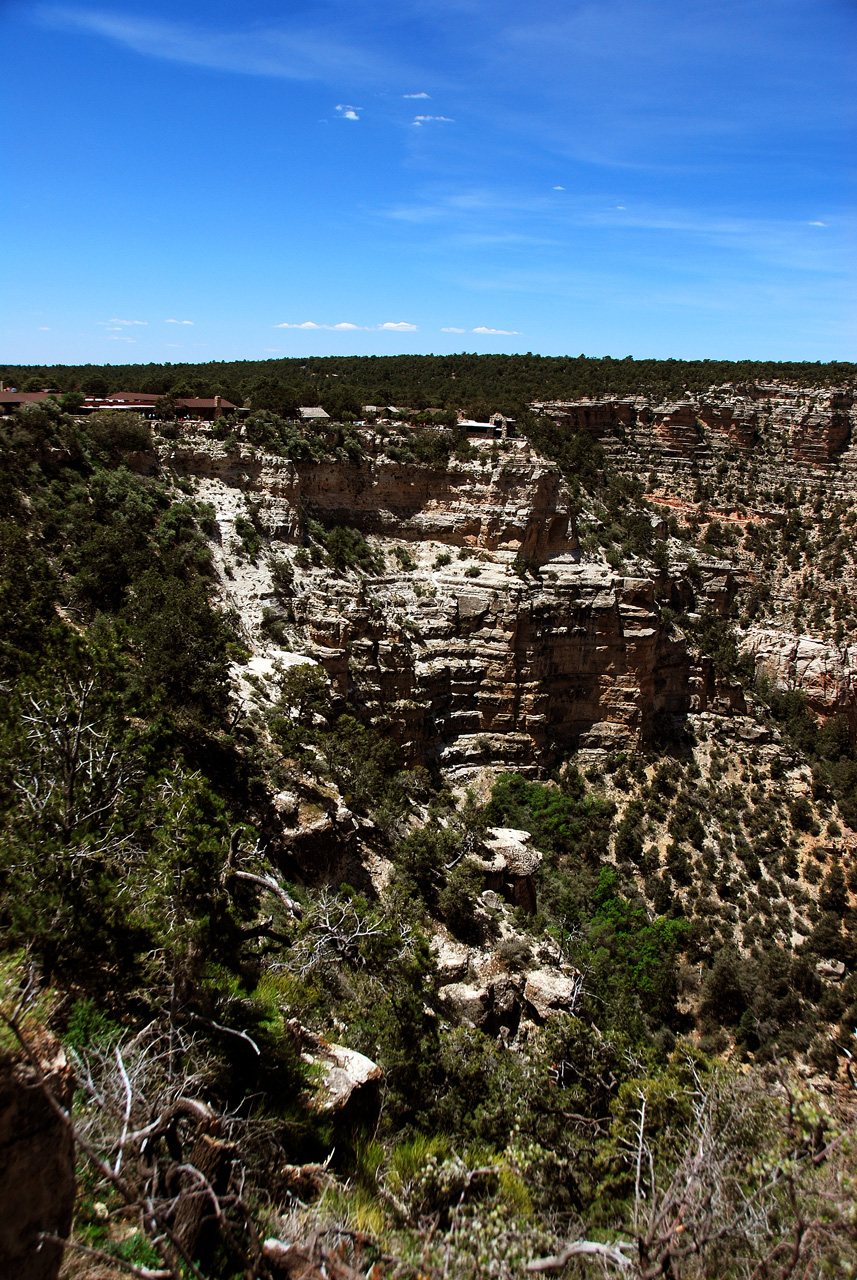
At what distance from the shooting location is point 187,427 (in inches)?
1270

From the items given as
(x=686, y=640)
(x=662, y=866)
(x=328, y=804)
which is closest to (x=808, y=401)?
(x=686, y=640)

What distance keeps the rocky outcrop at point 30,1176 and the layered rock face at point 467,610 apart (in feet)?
76.2

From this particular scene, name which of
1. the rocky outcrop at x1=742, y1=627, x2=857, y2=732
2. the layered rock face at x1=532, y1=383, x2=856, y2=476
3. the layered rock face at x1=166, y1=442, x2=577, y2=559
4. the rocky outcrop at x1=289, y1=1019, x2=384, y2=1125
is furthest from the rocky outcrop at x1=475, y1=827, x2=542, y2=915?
the layered rock face at x1=532, y1=383, x2=856, y2=476

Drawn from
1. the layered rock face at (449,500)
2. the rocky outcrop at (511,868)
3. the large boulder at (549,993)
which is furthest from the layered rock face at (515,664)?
the large boulder at (549,993)

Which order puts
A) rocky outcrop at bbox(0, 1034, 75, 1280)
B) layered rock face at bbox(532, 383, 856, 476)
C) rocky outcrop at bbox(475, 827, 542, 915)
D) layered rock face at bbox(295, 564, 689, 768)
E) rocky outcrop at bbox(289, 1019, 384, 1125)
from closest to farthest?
rocky outcrop at bbox(0, 1034, 75, 1280)
rocky outcrop at bbox(289, 1019, 384, 1125)
rocky outcrop at bbox(475, 827, 542, 915)
layered rock face at bbox(295, 564, 689, 768)
layered rock face at bbox(532, 383, 856, 476)

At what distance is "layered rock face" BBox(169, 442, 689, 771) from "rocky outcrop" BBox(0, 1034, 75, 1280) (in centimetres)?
2322

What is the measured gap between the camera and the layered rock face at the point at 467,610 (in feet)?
95.5

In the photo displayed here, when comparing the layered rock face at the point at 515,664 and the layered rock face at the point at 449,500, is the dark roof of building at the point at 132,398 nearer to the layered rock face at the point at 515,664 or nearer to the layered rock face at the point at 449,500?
the layered rock face at the point at 449,500

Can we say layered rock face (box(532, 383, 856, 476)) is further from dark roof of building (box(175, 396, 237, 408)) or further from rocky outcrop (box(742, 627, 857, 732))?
dark roof of building (box(175, 396, 237, 408))

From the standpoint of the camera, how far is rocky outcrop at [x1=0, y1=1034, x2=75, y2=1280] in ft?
13.1

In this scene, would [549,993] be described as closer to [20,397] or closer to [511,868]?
[511,868]

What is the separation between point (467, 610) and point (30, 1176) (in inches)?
1136

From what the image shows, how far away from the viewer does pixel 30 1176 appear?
4.12 meters

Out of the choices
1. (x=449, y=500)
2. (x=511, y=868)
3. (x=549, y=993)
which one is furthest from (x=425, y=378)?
(x=549, y=993)
